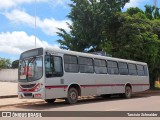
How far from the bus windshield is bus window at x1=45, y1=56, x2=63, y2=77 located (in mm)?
316

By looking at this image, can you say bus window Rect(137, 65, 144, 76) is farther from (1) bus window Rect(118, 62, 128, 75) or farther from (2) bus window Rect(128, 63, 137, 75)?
(1) bus window Rect(118, 62, 128, 75)

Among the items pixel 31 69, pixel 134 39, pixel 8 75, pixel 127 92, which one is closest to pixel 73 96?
pixel 31 69

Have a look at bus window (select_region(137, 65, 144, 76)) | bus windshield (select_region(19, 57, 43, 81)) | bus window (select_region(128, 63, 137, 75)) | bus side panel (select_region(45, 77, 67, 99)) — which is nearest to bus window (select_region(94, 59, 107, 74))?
bus side panel (select_region(45, 77, 67, 99))

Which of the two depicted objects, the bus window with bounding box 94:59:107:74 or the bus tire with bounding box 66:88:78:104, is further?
the bus window with bounding box 94:59:107:74

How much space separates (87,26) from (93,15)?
1499 mm

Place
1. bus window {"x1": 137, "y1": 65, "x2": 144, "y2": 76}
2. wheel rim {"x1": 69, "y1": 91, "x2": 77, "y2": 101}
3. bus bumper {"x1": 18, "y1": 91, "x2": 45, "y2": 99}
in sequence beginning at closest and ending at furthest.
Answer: bus bumper {"x1": 18, "y1": 91, "x2": 45, "y2": 99} < wheel rim {"x1": 69, "y1": 91, "x2": 77, "y2": 101} < bus window {"x1": 137, "y1": 65, "x2": 144, "y2": 76}

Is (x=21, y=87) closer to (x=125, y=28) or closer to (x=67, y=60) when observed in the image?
(x=67, y=60)

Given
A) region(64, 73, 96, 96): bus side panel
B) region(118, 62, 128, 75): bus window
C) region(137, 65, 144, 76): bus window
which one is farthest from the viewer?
region(137, 65, 144, 76): bus window

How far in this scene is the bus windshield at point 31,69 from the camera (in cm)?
1569

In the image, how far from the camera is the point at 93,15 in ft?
120

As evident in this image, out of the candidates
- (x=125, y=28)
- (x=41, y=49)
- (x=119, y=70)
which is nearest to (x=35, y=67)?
(x=41, y=49)

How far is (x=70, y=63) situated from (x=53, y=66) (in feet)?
4.89

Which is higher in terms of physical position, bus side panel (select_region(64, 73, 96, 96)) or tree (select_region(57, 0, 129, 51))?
tree (select_region(57, 0, 129, 51))

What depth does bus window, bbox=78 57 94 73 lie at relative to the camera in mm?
18094
